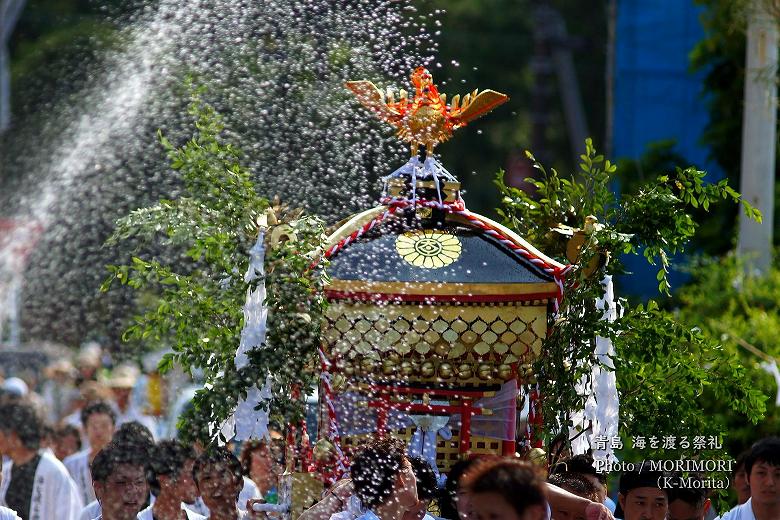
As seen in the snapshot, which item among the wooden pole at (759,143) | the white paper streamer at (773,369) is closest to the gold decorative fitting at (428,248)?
the white paper streamer at (773,369)

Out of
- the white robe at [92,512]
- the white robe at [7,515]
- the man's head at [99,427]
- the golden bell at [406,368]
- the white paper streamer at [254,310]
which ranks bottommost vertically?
the man's head at [99,427]

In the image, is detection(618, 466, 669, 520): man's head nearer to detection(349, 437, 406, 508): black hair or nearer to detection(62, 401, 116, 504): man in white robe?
detection(349, 437, 406, 508): black hair

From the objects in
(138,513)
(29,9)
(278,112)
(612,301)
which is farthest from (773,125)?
(29,9)

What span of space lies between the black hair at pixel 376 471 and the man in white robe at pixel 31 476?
277 cm

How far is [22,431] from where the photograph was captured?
7809 mm

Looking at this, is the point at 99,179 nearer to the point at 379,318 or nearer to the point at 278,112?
the point at 278,112

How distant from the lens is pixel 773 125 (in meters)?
9.98

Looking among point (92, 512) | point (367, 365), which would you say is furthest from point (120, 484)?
point (367, 365)

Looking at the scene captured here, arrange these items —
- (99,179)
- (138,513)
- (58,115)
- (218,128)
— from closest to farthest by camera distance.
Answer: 1. (138,513)
2. (218,128)
3. (99,179)
4. (58,115)

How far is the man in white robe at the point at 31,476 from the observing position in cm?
741

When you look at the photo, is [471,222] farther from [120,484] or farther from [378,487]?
[120,484]

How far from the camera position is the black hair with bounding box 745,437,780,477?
5504 mm

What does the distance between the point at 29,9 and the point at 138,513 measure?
19893 millimetres

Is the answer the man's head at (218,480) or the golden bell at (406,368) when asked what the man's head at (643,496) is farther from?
the man's head at (218,480)
